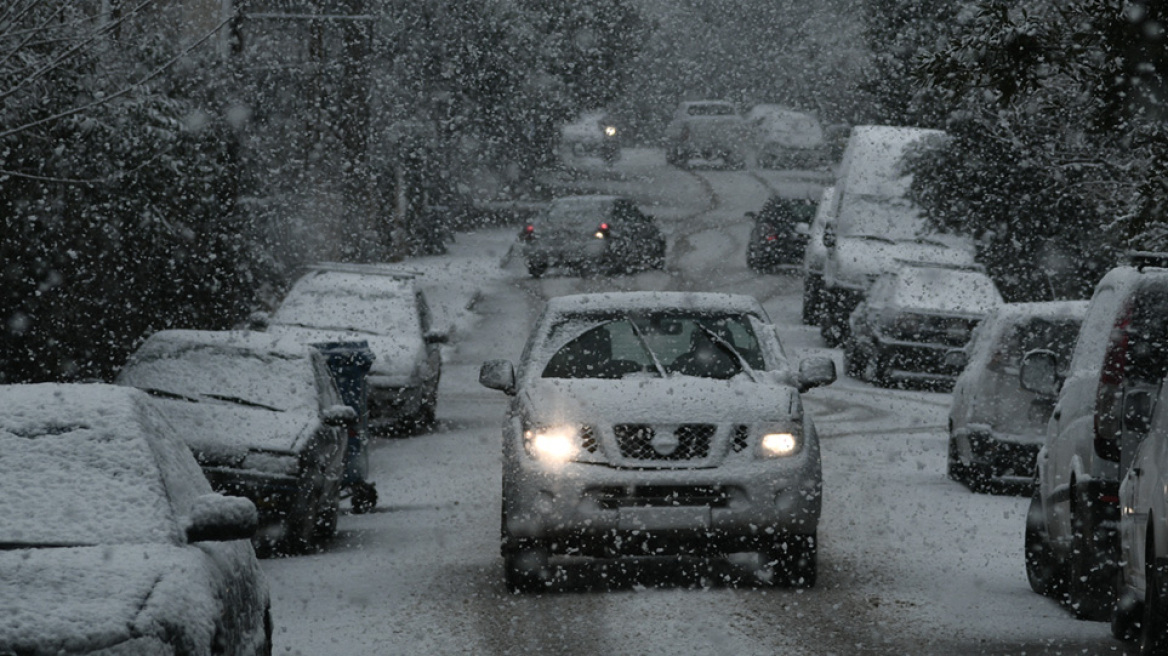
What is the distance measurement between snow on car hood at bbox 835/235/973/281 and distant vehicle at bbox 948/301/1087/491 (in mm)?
11625

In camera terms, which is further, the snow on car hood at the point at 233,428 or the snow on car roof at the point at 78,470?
the snow on car hood at the point at 233,428

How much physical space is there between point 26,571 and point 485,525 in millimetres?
7776

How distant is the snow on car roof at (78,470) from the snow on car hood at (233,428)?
5.14 meters

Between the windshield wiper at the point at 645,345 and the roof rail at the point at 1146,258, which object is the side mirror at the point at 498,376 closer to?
the windshield wiper at the point at 645,345

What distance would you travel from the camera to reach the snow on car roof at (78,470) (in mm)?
6520

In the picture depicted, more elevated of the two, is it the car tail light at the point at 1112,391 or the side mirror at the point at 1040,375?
the car tail light at the point at 1112,391

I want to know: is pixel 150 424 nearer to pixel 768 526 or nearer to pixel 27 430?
pixel 27 430

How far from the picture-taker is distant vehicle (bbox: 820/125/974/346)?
92.3ft

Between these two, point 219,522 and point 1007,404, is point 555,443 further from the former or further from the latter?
point 1007,404

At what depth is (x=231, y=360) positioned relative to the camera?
567 inches

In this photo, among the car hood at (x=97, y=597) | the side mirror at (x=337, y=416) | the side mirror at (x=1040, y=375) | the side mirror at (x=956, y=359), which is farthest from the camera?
the side mirror at (x=956, y=359)

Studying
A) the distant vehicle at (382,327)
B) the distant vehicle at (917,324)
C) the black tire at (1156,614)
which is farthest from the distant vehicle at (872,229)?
the black tire at (1156,614)

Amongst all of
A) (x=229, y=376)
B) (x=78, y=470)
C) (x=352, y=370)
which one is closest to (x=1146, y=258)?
(x=78, y=470)

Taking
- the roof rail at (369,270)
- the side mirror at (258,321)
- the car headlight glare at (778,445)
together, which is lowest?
the side mirror at (258,321)
